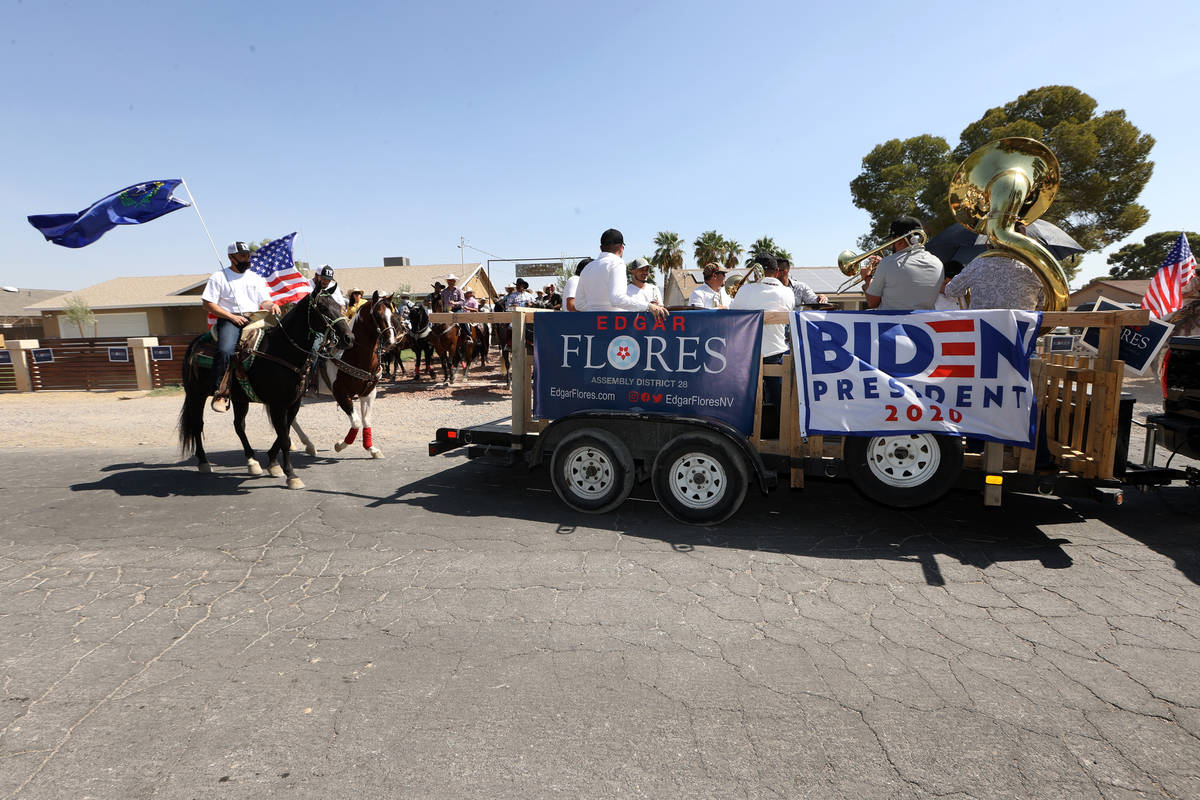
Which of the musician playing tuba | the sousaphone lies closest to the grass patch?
the musician playing tuba

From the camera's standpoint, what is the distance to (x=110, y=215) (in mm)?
8711

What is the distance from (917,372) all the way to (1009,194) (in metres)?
2.45

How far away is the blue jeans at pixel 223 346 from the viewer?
7426 mm

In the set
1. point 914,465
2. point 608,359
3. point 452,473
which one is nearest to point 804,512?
point 914,465

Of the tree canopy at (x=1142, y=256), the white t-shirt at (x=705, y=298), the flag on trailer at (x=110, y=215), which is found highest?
the tree canopy at (x=1142, y=256)

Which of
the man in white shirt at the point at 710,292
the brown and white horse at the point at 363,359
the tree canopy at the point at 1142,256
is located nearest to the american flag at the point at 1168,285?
the man in white shirt at the point at 710,292

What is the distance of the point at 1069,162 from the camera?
2894 centimetres

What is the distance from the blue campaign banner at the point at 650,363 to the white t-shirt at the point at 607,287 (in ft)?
0.96

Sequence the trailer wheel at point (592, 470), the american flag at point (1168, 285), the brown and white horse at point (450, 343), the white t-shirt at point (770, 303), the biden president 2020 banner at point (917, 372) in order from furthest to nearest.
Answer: the brown and white horse at point (450, 343) → the american flag at point (1168, 285) → the white t-shirt at point (770, 303) → the trailer wheel at point (592, 470) → the biden president 2020 banner at point (917, 372)

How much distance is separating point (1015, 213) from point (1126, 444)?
7.81 feet

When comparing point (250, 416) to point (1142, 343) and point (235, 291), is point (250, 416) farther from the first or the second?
point (1142, 343)

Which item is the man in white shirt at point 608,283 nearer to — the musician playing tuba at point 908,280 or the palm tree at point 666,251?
the musician playing tuba at point 908,280

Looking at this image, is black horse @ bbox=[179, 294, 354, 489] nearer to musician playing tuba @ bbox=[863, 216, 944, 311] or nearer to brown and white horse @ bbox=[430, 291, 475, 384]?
musician playing tuba @ bbox=[863, 216, 944, 311]

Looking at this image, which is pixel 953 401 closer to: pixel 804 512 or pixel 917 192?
pixel 804 512
